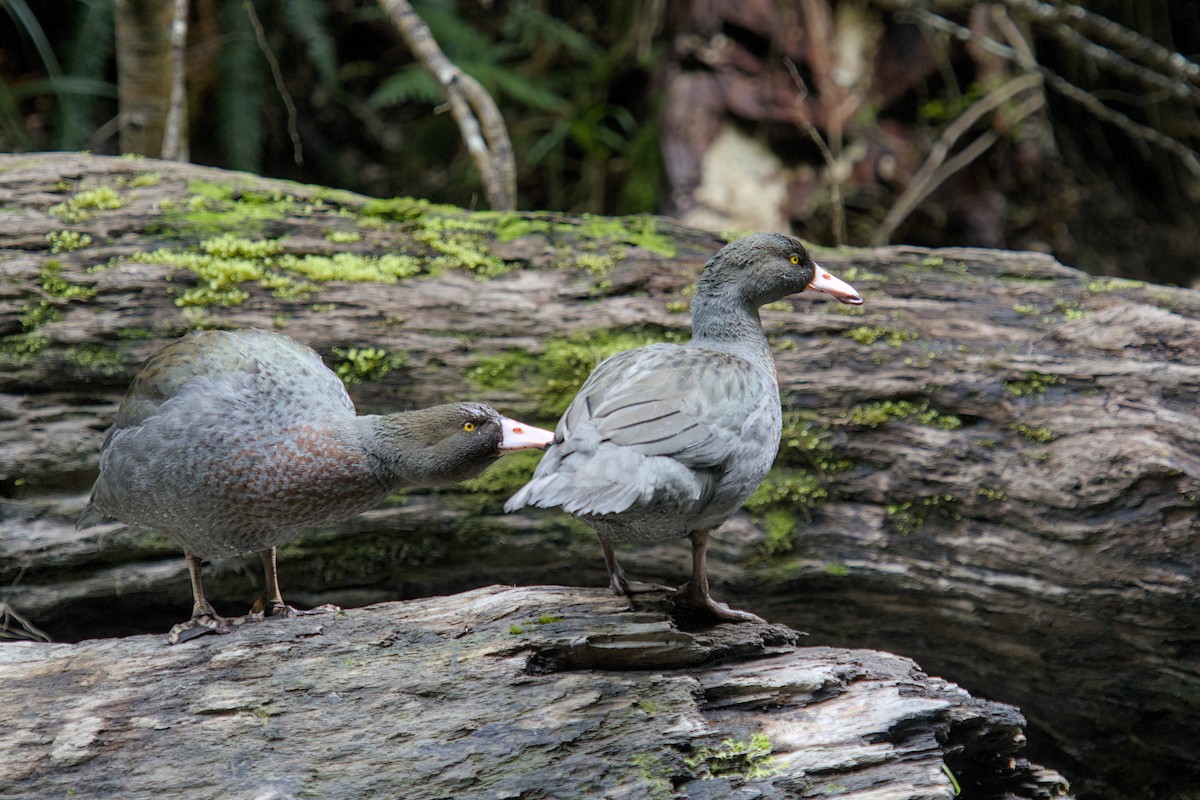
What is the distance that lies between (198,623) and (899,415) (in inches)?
125

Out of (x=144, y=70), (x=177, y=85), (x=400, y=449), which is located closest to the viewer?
(x=400, y=449)

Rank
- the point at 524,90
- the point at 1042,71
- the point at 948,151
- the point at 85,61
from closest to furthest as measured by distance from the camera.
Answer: the point at 85,61, the point at 1042,71, the point at 524,90, the point at 948,151

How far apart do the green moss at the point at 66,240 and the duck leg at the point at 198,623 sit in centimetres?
184

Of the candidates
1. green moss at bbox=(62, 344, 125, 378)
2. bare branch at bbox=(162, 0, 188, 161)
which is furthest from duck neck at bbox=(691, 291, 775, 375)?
bare branch at bbox=(162, 0, 188, 161)

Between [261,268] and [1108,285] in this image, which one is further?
[1108,285]

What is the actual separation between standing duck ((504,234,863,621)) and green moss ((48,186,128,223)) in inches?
112

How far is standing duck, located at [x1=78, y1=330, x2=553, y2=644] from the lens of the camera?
351 centimetres

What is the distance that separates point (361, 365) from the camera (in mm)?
4656

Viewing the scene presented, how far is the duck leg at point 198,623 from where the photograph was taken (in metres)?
3.62

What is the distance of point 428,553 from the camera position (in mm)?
4672

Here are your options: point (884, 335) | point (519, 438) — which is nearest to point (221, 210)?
point (519, 438)

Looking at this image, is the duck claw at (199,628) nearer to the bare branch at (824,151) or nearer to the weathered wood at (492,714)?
the weathered wood at (492,714)

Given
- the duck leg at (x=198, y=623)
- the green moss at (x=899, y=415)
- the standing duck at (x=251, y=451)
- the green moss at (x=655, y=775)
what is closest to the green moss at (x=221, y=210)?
the standing duck at (x=251, y=451)

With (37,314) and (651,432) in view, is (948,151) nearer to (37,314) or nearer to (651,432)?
(651,432)
